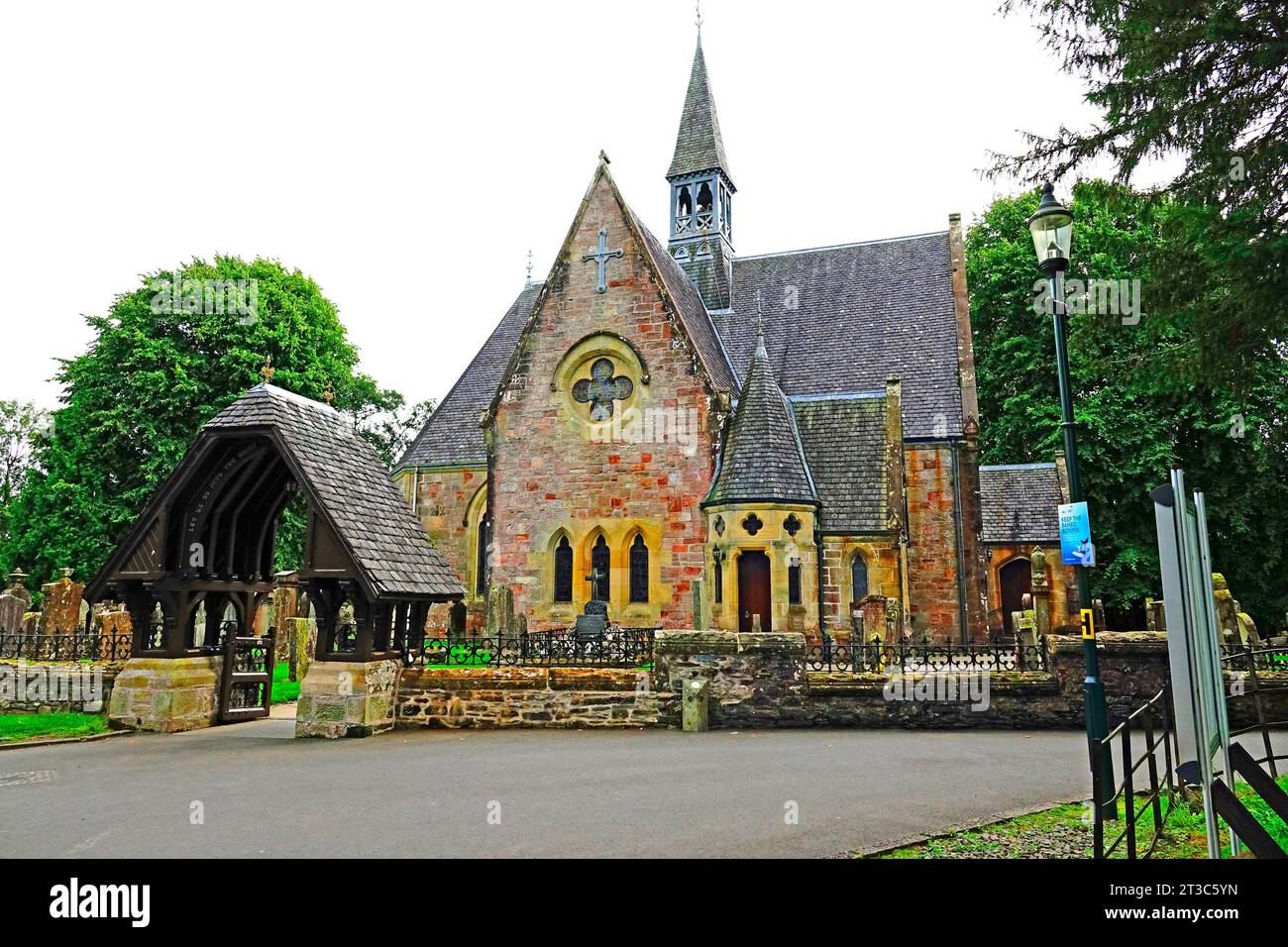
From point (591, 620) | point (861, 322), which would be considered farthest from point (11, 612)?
point (861, 322)

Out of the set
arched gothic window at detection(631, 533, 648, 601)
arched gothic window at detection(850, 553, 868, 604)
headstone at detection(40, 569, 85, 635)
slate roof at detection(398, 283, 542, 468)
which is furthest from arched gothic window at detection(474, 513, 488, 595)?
arched gothic window at detection(850, 553, 868, 604)

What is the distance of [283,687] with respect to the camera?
741 inches

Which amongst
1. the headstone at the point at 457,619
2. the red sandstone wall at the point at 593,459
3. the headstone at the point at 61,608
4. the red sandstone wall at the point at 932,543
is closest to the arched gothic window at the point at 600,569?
the red sandstone wall at the point at 593,459

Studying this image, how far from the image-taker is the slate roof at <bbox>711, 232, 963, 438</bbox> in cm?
2411

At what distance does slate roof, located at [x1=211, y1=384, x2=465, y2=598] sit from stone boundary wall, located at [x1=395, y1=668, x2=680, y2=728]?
1716mm

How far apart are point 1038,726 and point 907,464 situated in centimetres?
1149

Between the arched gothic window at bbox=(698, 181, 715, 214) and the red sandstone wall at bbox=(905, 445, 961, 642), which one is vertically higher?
the arched gothic window at bbox=(698, 181, 715, 214)

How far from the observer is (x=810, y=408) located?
75.4ft

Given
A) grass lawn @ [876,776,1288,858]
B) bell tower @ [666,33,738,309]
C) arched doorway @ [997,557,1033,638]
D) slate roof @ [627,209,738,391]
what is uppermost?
bell tower @ [666,33,738,309]

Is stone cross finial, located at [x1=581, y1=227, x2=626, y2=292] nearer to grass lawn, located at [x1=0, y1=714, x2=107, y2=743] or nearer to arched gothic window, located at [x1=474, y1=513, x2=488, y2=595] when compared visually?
arched gothic window, located at [x1=474, y1=513, x2=488, y2=595]

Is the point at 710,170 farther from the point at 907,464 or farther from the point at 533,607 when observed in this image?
the point at 533,607

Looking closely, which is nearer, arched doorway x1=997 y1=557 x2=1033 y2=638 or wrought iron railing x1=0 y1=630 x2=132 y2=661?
wrought iron railing x1=0 y1=630 x2=132 y2=661

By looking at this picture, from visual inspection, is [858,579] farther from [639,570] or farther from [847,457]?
[639,570]

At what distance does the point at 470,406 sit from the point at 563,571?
1065 cm
